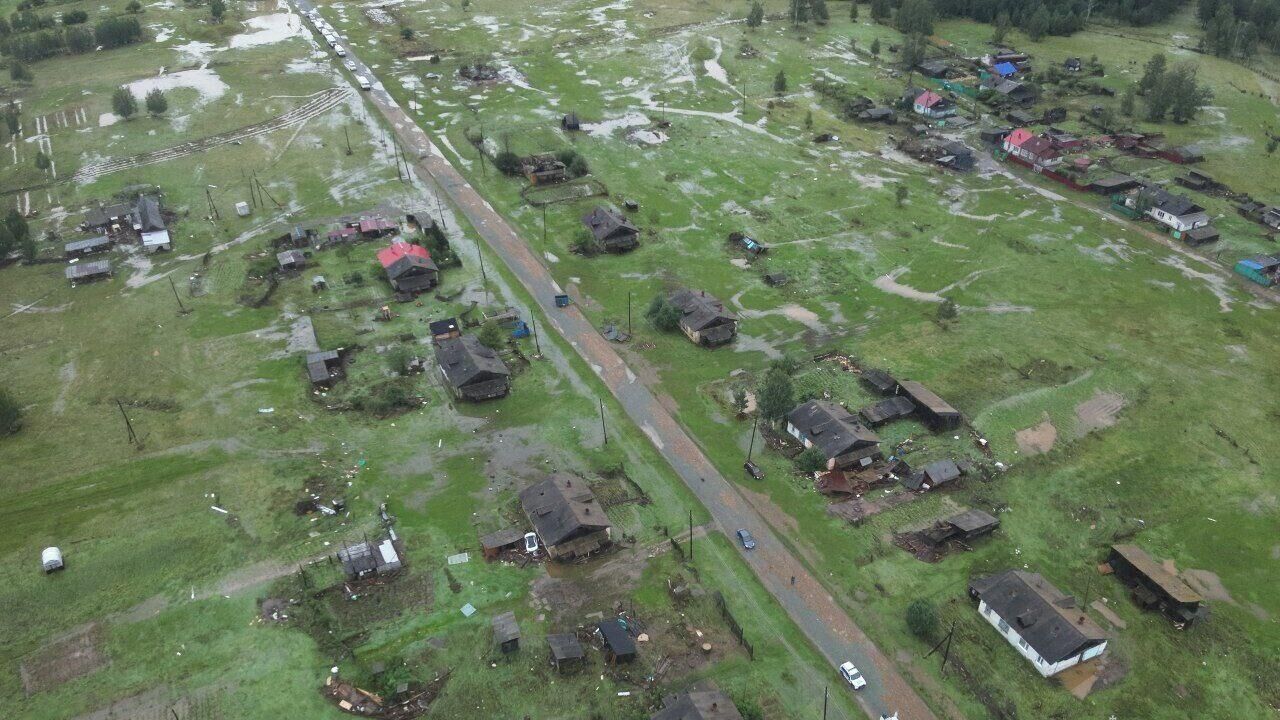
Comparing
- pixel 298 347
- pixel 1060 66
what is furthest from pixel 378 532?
pixel 1060 66

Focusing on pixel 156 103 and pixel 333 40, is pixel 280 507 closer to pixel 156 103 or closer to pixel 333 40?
pixel 156 103

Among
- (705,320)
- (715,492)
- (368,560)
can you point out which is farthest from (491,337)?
(715,492)

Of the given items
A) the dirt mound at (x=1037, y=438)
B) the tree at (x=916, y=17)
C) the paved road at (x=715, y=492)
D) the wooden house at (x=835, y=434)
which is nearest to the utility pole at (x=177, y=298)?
the paved road at (x=715, y=492)

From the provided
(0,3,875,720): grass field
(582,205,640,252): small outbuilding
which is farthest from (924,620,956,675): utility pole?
(582,205,640,252): small outbuilding

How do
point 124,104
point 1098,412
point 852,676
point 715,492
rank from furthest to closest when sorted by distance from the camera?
point 124,104, point 1098,412, point 715,492, point 852,676

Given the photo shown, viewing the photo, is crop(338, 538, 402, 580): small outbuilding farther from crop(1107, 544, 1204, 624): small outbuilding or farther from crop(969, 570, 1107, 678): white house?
crop(1107, 544, 1204, 624): small outbuilding

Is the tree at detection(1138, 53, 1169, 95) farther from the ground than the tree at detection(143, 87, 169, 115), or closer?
farther from the ground
